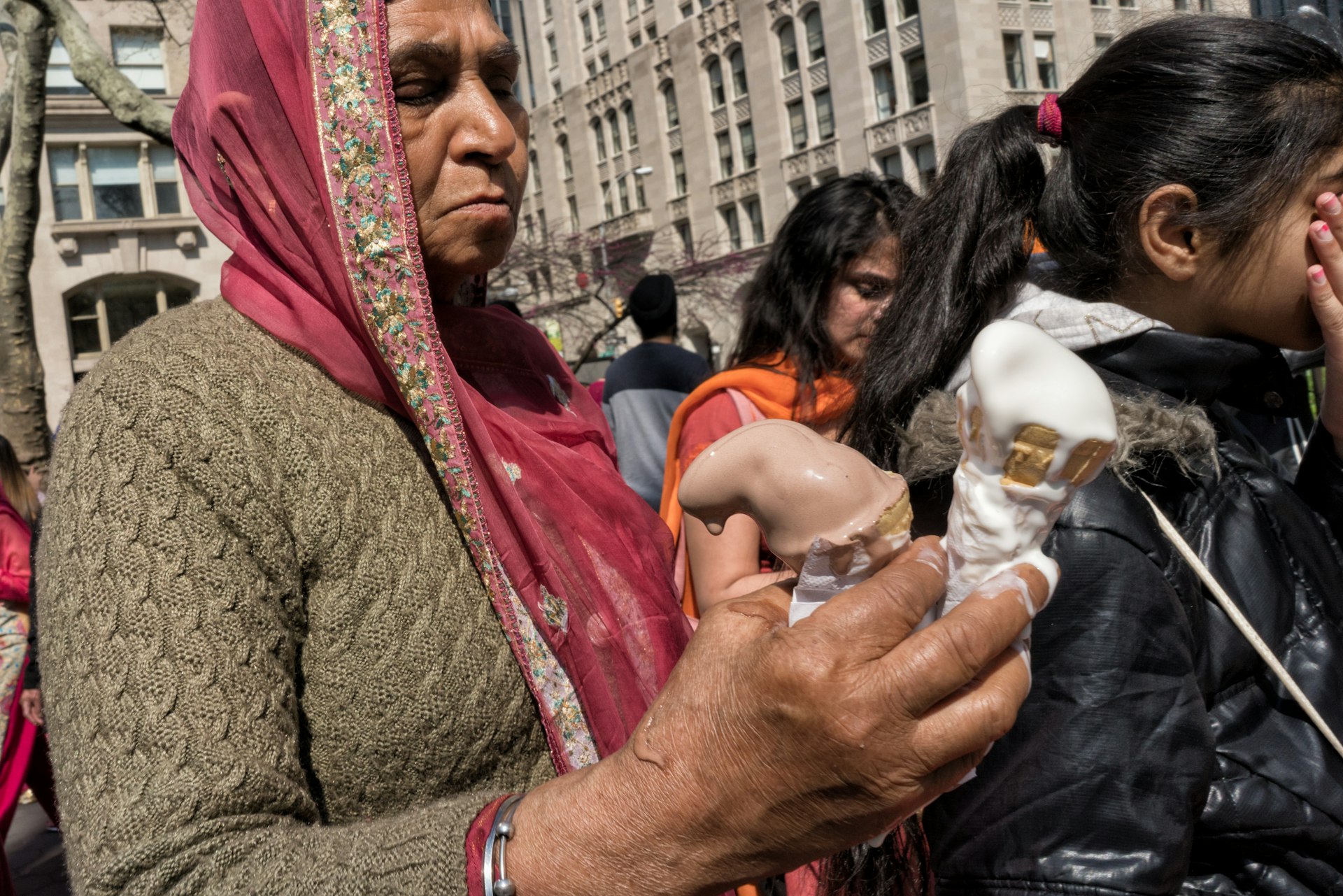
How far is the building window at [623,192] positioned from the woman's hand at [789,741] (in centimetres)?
3823

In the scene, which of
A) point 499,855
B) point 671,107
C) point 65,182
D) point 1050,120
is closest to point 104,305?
point 65,182

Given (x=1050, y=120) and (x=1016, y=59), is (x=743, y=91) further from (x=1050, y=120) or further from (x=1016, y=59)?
(x=1050, y=120)

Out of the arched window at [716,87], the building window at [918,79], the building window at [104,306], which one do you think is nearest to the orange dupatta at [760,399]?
the building window at [918,79]

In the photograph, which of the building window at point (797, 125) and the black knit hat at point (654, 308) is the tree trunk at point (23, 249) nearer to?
the black knit hat at point (654, 308)

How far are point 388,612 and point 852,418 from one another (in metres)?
0.85

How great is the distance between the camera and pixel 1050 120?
1.75 m

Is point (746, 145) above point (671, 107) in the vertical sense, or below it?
below

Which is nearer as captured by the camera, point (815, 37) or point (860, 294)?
point (860, 294)

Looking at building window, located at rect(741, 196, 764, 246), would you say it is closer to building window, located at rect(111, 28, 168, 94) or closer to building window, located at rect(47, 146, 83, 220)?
building window, located at rect(111, 28, 168, 94)

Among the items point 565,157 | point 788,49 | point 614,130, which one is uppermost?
point 565,157

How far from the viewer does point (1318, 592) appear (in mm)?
1483

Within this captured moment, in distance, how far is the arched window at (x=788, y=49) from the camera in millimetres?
29781

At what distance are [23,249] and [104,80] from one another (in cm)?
280

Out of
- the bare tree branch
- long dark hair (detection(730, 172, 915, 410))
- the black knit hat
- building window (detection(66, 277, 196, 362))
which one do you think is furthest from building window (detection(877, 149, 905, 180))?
long dark hair (detection(730, 172, 915, 410))
